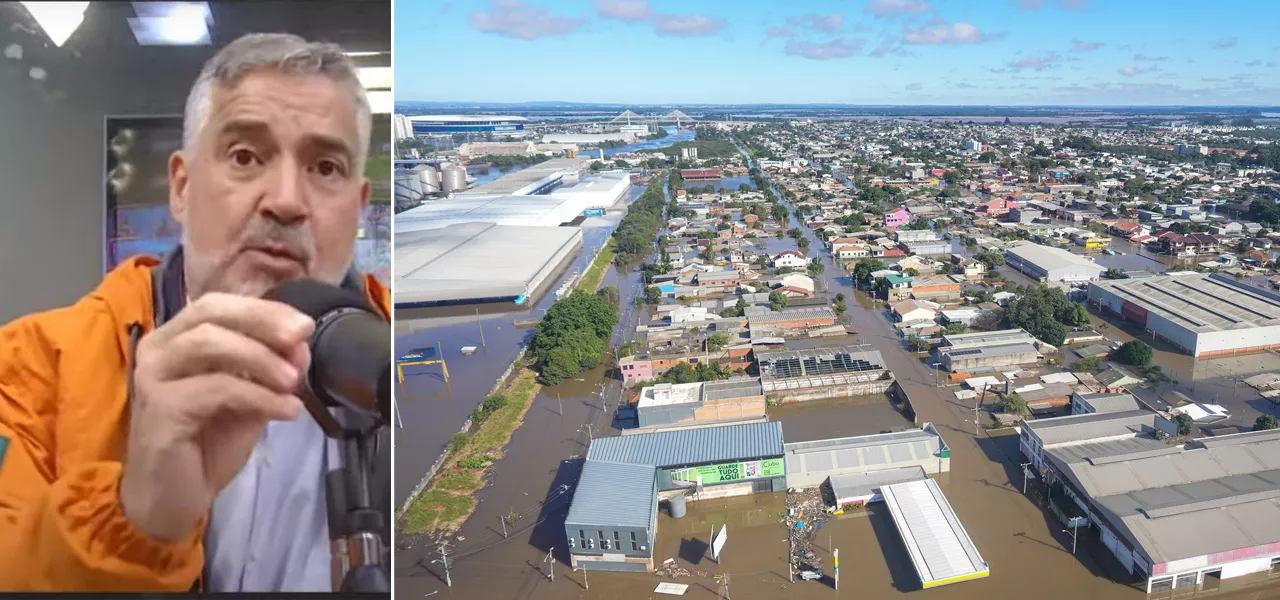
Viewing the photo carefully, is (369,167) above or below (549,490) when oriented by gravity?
above

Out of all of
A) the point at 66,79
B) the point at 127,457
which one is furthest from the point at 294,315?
the point at 66,79

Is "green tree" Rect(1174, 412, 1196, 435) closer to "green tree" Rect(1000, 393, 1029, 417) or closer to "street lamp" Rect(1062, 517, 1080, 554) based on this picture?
"green tree" Rect(1000, 393, 1029, 417)

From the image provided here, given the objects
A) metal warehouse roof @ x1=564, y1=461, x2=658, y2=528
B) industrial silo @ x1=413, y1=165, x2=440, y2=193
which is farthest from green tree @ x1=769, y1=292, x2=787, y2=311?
industrial silo @ x1=413, y1=165, x2=440, y2=193

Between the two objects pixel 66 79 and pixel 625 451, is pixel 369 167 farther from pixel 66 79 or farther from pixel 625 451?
pixel 625 451

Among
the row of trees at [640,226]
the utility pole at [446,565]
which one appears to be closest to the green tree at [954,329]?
the utility pole at [446,565]

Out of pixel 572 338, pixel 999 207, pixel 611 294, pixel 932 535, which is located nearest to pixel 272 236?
pixel 932 535

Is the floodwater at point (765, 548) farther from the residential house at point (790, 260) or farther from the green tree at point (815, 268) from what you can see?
the residential house at point (790, 260)
